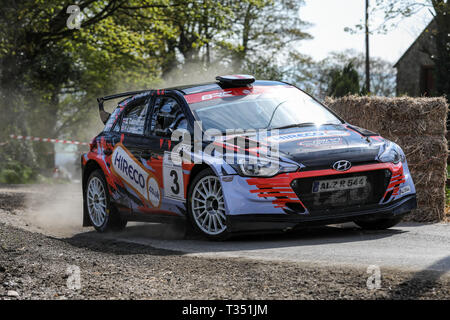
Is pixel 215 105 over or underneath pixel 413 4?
underneath

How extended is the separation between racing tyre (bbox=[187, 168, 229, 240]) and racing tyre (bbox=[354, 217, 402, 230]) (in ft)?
5.81

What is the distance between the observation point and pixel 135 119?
8.83 meters

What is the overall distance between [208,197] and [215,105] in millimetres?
1259

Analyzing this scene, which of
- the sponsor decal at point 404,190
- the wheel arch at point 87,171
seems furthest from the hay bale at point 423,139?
the wheel arch at point 87,171

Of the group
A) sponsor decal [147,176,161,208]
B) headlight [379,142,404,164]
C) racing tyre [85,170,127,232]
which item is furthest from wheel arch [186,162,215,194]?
racing tyre [85,170,127,232]

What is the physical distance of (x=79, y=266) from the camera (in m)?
6.07

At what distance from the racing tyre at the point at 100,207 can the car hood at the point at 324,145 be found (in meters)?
2.68

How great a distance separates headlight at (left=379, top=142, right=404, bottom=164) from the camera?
7281 mm

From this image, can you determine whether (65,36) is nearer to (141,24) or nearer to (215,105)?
(141,24)

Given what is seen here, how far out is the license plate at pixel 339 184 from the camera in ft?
22.5

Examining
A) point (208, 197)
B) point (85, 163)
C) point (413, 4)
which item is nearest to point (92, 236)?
point (85, 163)

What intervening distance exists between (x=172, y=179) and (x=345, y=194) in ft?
6.20

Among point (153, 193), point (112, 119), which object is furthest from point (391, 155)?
point (112, 119)

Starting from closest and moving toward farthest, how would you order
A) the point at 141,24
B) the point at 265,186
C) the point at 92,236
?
the point at 265,186, the point at 92,236, the point at 141,24
